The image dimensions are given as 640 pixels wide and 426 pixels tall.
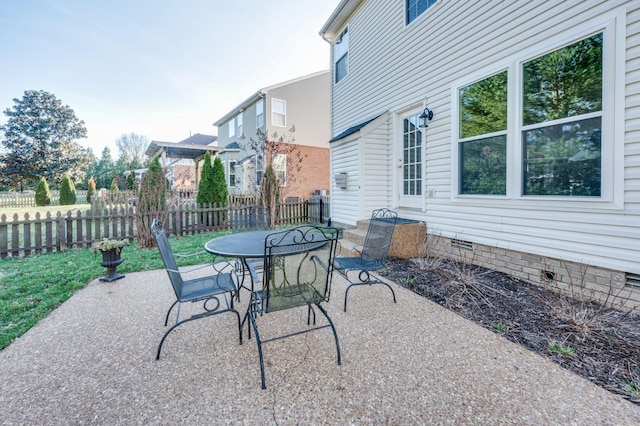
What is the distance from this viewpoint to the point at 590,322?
8.72 feet

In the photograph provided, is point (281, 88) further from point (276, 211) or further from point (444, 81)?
point (444, 81)

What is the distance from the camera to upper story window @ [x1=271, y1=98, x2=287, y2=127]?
15.0 meters

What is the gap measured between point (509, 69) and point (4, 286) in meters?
7.79

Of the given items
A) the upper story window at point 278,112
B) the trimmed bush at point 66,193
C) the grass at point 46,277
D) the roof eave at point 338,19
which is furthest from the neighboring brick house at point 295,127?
the trimmed bush at point 66,193

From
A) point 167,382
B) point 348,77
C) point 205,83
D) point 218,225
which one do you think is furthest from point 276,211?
point 205,83

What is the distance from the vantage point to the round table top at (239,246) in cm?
250

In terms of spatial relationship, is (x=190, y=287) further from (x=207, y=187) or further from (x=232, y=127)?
(x=232, y=127)

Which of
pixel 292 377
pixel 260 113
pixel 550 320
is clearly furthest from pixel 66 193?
pixel 550 320

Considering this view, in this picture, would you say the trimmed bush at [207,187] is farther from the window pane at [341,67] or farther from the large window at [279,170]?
the window pane at [341,67]

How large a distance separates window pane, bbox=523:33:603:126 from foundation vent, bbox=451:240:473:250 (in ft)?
6.72

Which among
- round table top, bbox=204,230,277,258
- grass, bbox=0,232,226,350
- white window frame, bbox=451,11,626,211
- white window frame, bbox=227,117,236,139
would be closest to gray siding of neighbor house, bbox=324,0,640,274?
white window frame, bbox=451,11,626,211

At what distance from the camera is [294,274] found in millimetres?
2336

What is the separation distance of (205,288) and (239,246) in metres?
0.51

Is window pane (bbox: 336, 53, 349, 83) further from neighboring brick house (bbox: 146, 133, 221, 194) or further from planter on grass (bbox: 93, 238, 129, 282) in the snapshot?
planter on grass (bbox: 93, 238, 129, 282)
